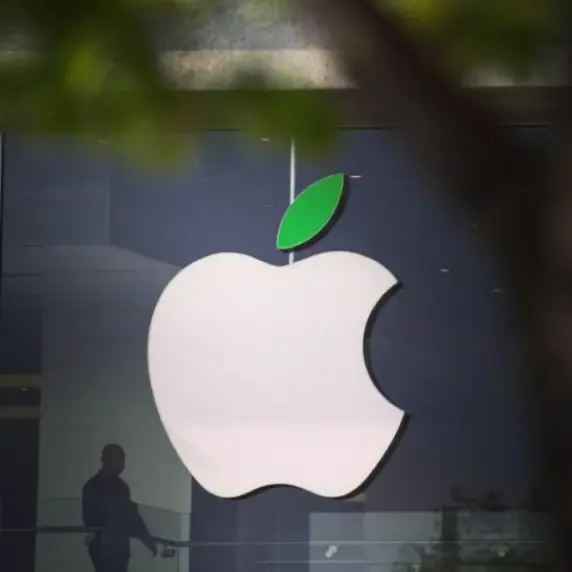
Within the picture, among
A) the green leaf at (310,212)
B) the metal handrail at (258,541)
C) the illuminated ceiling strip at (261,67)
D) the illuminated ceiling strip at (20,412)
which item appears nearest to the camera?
the illuminated ceiling strip at (261,67)

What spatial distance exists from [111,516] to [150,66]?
10.6 feet

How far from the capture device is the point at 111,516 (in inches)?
201

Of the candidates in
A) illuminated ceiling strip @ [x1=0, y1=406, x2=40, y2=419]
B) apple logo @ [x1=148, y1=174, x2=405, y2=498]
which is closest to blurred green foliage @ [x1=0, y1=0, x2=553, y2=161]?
apple logo @ [x1=148, y1=174, x2=405, y2=498]

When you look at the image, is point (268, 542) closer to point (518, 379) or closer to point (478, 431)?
point (478, 431)

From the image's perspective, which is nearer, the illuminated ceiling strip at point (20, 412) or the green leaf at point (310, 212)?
the green leaf at point (310, 212)

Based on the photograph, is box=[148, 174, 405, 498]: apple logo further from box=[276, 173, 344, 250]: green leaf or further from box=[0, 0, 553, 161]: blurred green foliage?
box=[0, 0, 553, 161]: blurred green foliage

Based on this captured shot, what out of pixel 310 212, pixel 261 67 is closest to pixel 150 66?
pixel 261 67

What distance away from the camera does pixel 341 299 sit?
16.6 feet

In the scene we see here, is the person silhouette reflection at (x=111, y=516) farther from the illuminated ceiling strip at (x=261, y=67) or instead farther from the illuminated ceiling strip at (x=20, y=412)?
the illuminated ceiling strip at (x=261, y=67)

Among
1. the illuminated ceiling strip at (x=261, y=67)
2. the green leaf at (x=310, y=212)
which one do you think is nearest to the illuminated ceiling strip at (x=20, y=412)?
the green leaf at (x=310, y=212)

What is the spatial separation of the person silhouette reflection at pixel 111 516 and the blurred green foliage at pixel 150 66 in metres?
2.19

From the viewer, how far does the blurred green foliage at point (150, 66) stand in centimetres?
162

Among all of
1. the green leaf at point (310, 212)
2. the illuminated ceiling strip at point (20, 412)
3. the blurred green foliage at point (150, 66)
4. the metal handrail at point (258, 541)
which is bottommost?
the metal handrail at point (258, 541)

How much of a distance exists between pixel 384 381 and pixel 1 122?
94.6 inches
